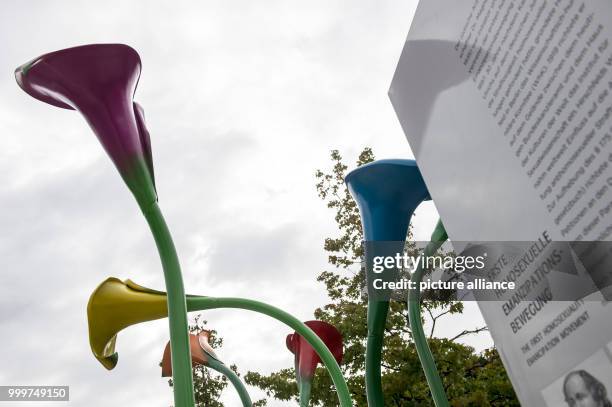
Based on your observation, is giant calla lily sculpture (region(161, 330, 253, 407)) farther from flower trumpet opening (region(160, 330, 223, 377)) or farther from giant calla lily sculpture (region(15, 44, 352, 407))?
giant calla lily sculpture (region(15, 44, 352, 407))

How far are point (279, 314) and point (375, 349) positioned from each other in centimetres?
85

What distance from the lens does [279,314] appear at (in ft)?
13.9

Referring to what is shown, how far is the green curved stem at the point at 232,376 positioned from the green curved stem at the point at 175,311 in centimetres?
350

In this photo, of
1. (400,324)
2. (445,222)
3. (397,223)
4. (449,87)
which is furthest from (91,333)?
(400,324)

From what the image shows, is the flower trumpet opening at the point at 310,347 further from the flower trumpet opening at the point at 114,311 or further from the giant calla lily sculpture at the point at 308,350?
the flower trumpet opening at the point at 114,311

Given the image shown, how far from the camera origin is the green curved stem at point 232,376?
20.8ft

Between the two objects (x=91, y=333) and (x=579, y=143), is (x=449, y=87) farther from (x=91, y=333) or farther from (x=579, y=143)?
(x=91, y=333)

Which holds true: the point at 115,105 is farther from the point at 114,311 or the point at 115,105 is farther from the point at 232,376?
the point at 232,376

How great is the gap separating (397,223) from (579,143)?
8.96 ft

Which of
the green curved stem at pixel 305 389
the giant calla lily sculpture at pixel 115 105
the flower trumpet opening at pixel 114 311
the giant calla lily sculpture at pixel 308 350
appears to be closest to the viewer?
the giant calla lily sculpture at pixel 115 105

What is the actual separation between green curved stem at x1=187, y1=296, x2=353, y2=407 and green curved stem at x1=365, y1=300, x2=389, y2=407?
21 centimetres

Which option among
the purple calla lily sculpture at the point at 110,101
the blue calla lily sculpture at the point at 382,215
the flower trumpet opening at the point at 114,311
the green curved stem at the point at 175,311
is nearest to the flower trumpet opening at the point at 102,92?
the purple calla lily sculpture at the point at 110,101

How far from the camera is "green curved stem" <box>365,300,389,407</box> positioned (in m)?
4.39

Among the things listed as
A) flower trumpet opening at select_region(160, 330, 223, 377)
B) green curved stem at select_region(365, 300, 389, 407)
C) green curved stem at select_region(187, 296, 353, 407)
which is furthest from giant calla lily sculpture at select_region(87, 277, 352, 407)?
flower trumpet opening at select_region(160, 330, 223, 377)
